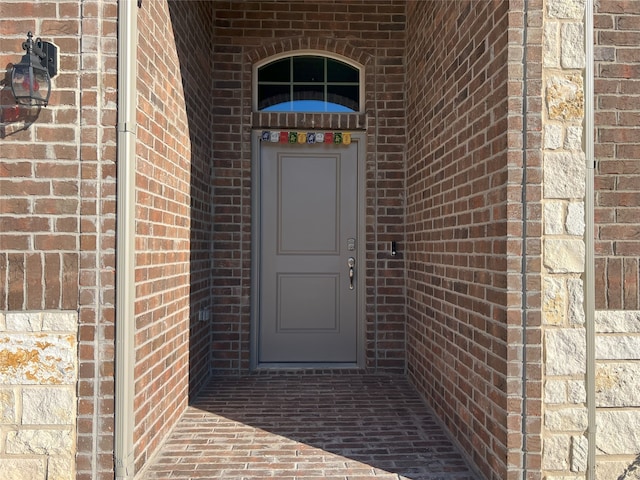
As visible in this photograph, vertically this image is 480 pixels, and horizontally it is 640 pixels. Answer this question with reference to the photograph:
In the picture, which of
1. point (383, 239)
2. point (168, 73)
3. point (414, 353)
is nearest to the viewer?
point (168, 73)

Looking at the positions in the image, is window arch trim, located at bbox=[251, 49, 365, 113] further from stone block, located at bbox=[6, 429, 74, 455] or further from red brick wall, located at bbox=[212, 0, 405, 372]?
stone block, located at bbox=[6, 429, 74, 455]

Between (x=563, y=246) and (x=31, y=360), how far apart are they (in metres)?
2.72

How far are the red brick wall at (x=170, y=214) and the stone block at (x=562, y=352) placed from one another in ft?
7.01

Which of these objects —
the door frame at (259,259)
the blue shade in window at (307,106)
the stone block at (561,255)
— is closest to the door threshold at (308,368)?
the door frame at (259,259)

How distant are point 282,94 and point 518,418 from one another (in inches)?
140

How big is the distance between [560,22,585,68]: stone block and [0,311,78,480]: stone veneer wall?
9.39 feet

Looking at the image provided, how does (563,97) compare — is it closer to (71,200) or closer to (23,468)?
(71,200)

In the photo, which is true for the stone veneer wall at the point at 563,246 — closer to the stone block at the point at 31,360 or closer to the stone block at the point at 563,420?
the stone block at the point at 563,420

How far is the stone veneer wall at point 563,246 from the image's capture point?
238cm

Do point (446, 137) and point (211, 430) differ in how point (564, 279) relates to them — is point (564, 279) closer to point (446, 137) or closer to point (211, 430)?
point (446, 137)

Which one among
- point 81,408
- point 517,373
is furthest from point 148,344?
point 517,373

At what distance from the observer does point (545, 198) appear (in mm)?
2387

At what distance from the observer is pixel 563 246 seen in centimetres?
238

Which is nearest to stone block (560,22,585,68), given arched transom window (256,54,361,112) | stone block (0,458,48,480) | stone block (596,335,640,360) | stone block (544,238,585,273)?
stone block (544,238,585,273)
